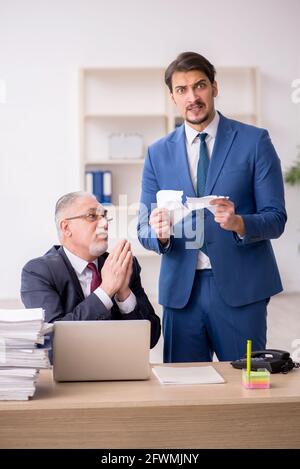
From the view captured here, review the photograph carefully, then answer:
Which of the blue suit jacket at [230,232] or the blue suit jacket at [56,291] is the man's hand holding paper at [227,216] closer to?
the blue suit jacket at [230,232]

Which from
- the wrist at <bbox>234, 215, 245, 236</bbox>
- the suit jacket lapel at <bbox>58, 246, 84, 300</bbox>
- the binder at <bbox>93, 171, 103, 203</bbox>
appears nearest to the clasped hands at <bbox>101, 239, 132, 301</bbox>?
the suit jacket lapel at <bbox>58, 246, 84, 300</bbox>

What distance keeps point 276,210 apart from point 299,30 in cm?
538

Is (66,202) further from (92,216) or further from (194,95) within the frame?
(194,95)

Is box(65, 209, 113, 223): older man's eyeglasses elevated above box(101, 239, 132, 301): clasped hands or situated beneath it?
elevated above

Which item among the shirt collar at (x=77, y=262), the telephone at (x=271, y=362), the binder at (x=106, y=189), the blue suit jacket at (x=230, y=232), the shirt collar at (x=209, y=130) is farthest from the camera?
the binder at (x=106, y=189)

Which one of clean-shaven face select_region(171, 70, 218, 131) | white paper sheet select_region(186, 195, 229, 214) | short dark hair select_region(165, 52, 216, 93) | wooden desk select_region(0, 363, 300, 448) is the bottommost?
wooden desk select_region(0, 363, 300, 448)

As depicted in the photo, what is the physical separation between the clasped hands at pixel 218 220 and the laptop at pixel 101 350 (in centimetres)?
67

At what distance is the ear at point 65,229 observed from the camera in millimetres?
2689

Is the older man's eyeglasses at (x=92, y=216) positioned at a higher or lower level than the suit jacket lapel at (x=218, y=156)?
lower

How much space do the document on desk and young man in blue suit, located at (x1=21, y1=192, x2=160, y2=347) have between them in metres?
0.31

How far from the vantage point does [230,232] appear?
279cm

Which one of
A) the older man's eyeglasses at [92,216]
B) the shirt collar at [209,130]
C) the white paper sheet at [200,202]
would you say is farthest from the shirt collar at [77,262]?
the shirt collar at [209,130]

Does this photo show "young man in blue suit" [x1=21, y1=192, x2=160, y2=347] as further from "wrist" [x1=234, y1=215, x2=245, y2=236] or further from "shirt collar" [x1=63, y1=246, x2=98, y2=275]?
"wrist" [x1=234, y1=215, x2=245, y2=236]

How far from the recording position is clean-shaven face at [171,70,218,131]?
2.80 metres
